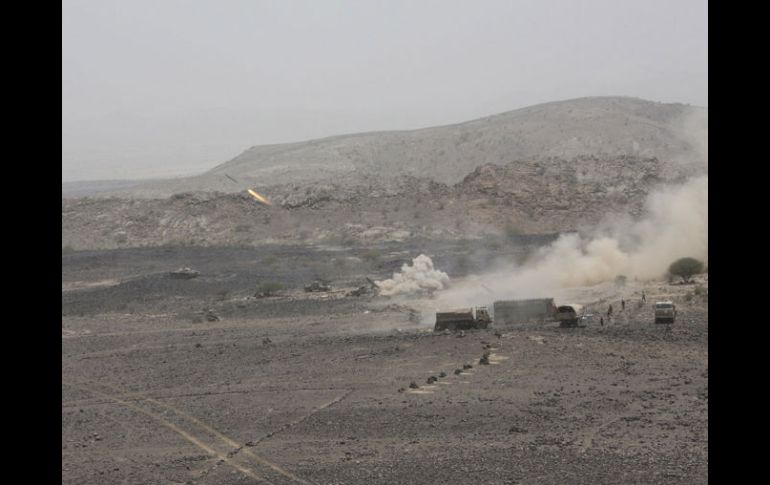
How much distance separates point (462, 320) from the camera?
124 ft

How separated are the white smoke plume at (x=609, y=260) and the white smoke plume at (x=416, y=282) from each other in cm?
101

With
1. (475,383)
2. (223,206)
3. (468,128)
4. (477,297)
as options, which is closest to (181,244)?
(223,206)

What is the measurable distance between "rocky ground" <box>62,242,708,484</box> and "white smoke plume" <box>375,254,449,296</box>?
10.5ft

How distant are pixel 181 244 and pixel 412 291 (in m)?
40.8

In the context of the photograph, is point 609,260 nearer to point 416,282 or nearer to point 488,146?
point 416,282

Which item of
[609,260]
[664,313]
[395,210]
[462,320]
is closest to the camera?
[664,313]

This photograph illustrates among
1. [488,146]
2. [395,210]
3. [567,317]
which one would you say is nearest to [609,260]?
[567,317]

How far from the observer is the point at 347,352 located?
34500 mm

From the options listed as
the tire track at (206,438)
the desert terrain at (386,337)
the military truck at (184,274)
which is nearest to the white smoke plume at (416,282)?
the desert terrain at (386,337)

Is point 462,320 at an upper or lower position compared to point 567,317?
lower

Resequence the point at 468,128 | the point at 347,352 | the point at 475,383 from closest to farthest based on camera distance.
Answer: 1. the point at 475,383
2. the point at 347,352
3. the point at 468,128

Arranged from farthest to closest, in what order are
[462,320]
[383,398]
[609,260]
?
[609,260] < [462,320] < [383,398]

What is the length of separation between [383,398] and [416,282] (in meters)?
27.5
